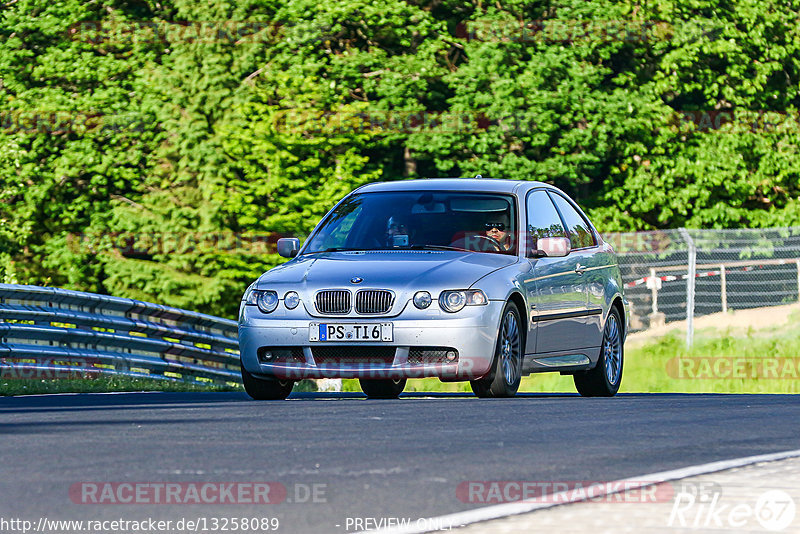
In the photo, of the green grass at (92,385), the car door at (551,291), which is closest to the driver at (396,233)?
the car door at (551,291)

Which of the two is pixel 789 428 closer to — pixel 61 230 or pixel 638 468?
pixel 638 468

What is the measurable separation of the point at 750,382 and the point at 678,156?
1714 centimetres

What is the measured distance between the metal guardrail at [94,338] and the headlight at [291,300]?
4112mm

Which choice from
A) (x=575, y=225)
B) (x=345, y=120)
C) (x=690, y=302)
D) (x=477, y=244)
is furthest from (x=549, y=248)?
(x=345, y=120)

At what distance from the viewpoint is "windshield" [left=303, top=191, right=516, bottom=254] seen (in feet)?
40.2

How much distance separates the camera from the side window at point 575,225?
13.5 meters

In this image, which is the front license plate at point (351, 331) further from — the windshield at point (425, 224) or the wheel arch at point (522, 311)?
the windshield at point (425, 224)

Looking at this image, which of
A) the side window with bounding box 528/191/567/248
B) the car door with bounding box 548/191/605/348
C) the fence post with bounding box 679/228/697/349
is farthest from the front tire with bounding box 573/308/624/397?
the fence post with bounding box 679/228/697/349

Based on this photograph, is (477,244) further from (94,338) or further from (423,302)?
(94,338)

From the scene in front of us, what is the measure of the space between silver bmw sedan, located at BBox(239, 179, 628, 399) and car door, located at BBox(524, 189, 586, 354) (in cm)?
1

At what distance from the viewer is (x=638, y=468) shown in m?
7.06

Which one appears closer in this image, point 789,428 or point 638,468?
point 638,468

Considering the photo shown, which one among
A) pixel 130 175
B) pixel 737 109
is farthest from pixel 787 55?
pixel 130 175

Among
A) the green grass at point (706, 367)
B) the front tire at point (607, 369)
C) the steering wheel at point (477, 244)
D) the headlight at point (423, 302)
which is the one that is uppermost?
the steering wheel at point (477, 244)
